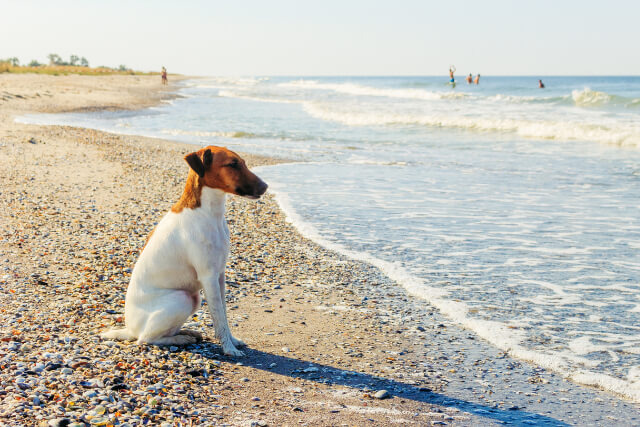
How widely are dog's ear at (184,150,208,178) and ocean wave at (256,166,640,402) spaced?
2.59 m

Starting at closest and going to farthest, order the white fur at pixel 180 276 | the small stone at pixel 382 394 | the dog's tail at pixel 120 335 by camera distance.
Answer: the small stone at pixel 382 394
the white fur at pixel 180 276
the dog's tail at pixel 120 335

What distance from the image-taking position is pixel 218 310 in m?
4.16

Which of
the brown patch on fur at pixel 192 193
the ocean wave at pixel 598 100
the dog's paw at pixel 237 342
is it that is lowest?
the dog's paw at pixel 237 342

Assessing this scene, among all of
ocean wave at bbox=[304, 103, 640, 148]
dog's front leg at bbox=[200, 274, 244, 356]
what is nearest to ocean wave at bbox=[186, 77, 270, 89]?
ocean wave at bbox=[304, 103, 640, 148]

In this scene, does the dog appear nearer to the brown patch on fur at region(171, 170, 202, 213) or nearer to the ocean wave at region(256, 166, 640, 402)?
the brown patch on fur at region(171, 170, 202, 213)

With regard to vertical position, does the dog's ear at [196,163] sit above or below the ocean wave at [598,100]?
below

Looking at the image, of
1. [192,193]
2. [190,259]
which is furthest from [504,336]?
[192,193]

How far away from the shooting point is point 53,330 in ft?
14.4

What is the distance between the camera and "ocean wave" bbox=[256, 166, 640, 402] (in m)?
4.04

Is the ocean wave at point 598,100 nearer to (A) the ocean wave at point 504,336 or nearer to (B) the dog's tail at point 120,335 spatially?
(A) the ocean wave at point 504,336

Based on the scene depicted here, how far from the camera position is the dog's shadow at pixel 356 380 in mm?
3545

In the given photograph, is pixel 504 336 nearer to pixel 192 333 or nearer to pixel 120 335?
pixel 192 333

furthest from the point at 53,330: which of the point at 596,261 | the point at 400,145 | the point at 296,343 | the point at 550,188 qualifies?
the point at 400,145

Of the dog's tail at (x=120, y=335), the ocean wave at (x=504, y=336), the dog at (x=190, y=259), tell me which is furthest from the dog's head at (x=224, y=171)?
the ocean wave at (x=504, y=336)
